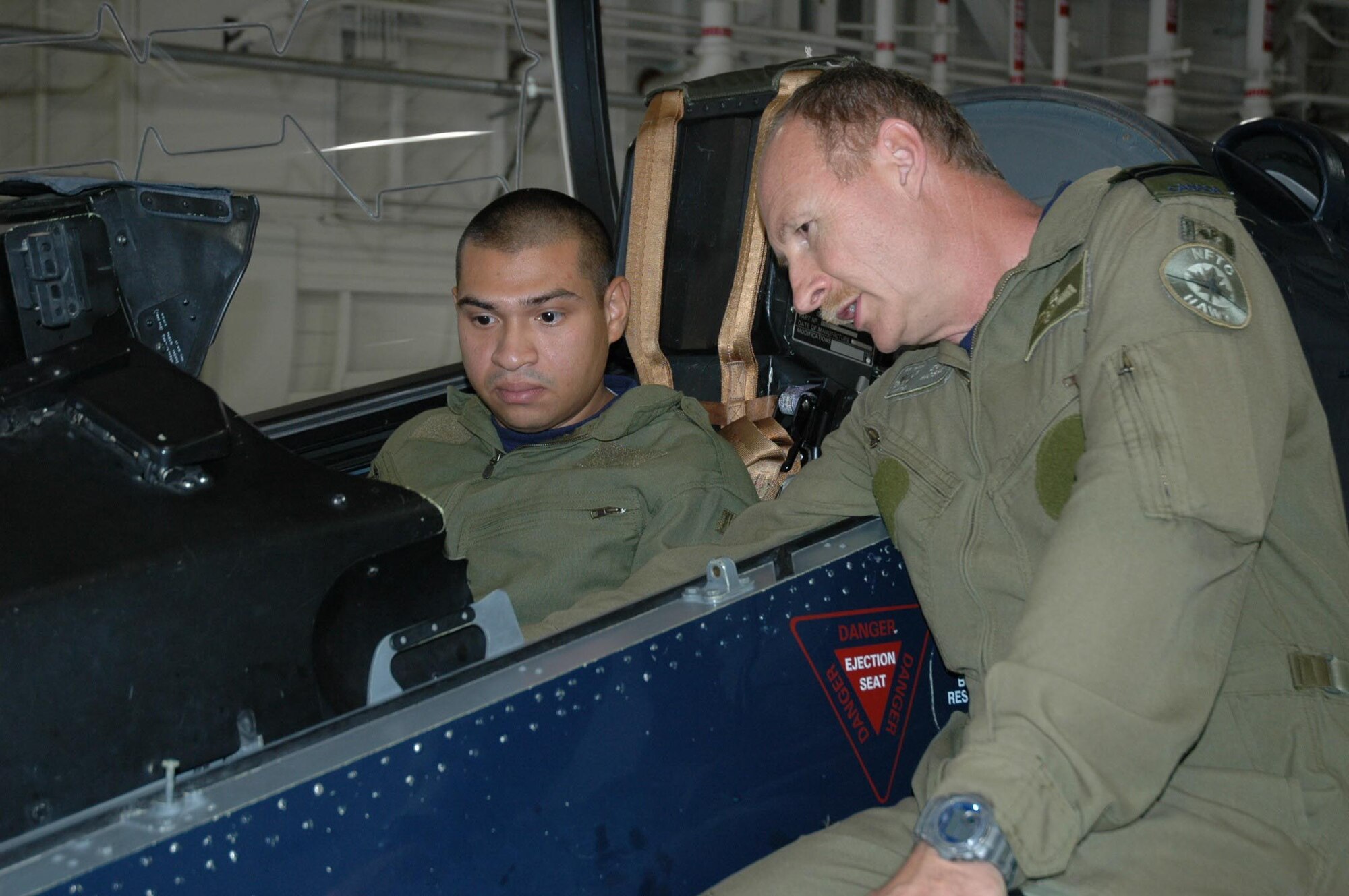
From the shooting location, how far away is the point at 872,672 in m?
1.14

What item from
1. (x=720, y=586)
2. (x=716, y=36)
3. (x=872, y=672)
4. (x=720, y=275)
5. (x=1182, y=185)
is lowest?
(x=872, y=672)

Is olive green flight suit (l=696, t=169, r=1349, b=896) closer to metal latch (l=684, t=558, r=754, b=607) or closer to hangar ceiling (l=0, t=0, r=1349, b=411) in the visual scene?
metal latch (l=684, t=558, r=754, b=607)

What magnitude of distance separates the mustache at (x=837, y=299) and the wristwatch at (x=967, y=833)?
0.49m

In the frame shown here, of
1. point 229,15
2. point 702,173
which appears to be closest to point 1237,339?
point 702,173

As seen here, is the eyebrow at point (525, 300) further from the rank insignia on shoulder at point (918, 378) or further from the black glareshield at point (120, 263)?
the rank insignia on shoulder at point (918, 378)

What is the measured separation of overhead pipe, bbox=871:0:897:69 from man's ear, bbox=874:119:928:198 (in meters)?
3.87

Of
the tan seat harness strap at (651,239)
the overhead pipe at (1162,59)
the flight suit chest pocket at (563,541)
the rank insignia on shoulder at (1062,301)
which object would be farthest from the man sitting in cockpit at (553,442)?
the overhead pipe at (1162,59)

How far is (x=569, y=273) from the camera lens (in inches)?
Answer: 60.7

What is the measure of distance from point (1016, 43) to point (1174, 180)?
15.7 feet

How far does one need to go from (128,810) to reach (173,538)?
18cm

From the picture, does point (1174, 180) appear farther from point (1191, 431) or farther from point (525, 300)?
point (525, 300)

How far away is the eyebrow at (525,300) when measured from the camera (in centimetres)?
149

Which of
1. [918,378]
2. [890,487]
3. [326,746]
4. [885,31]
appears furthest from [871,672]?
[885,31]

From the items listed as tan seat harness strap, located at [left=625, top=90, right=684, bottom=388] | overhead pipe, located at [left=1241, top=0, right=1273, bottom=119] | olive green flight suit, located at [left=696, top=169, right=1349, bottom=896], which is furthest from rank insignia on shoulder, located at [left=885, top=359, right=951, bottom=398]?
overhead pipe, located at [left=1241, top=0, right=1273, bottom=119]
